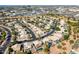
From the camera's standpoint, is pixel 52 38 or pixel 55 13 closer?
pixel 52 38
